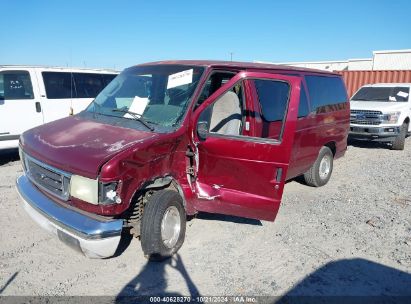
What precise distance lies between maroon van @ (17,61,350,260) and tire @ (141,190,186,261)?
1 centimetres

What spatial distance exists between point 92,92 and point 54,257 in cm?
573

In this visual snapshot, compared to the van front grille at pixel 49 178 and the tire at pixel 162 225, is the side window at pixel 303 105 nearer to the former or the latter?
the tire at pixel 162 225

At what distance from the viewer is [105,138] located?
3.21 m

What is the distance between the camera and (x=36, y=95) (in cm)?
735

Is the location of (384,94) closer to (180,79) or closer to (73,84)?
(180,79)

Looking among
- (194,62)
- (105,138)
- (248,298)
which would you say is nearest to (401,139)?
(194,62)

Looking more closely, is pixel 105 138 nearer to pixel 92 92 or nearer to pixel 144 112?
pixel 144 112

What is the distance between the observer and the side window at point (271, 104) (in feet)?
14.5

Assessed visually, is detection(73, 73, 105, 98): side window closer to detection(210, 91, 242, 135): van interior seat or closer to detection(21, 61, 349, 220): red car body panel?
detection(21, 61, 349, 220): red car body panel

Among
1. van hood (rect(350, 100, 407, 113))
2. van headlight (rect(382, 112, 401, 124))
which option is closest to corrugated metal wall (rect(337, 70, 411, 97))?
van hood (rect(350, 100, 407, 113))

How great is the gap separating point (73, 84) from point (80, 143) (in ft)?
18.2

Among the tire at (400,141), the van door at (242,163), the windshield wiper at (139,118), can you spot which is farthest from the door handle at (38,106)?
the tire at (400,141)

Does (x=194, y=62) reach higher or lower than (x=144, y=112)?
higher

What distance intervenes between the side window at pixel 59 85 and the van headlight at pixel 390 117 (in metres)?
8.16
